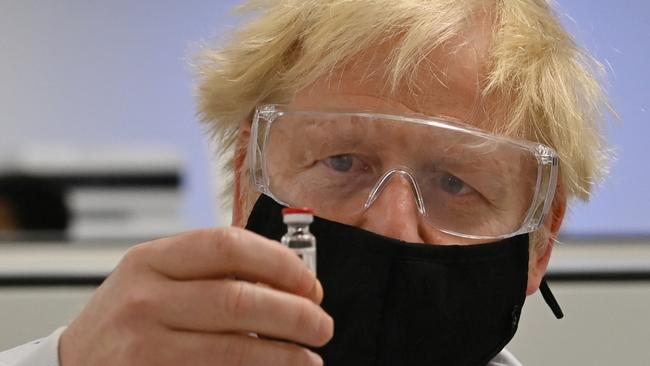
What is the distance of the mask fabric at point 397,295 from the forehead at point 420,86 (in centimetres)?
22

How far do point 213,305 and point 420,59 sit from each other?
0.67 metres

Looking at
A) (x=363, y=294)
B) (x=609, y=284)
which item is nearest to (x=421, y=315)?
(x=363, y=294)

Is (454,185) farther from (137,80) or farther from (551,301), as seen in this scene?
(137,80)

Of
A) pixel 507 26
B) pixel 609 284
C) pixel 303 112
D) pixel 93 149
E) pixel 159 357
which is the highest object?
pixel 507 26

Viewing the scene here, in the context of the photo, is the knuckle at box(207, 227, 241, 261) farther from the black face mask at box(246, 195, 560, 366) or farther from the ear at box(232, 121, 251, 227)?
the ear at box(232, 121, 251, 227)

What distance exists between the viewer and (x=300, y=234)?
2.90ft

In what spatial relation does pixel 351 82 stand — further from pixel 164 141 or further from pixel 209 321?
pixel 164 141

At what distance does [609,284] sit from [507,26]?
1.13 metres

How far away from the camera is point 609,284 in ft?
7.49

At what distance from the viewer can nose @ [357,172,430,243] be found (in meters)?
1.23

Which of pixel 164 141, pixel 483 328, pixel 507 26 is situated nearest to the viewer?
pixel 483 328

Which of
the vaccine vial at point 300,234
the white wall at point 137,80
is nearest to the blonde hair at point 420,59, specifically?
the vaccine vial at point 300,234

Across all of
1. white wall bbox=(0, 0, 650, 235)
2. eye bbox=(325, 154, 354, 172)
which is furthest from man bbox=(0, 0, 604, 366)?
white wall bbox=(0, 0, 650, 235)

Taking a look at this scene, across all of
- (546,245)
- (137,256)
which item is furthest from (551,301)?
(137,256)
